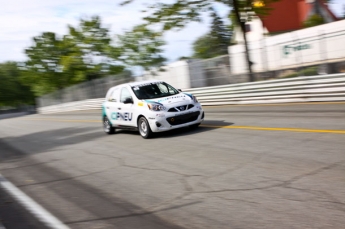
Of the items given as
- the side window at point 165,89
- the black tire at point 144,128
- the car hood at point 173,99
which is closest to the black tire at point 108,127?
the black tire at point 144,128

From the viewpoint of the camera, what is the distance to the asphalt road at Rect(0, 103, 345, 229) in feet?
16.3

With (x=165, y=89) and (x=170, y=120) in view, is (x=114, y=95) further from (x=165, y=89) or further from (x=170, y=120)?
(x=170, y=120)

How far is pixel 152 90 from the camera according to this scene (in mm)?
12711

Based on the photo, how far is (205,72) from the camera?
909 inches

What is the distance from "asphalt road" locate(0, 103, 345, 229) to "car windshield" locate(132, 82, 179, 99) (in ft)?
3.93

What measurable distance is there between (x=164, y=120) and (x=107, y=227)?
654cm

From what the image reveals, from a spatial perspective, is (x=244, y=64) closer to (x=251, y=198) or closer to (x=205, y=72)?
(x=205, y=72)

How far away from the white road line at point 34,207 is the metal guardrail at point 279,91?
10844 mm

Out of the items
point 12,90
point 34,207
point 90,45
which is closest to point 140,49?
A: point 90,45

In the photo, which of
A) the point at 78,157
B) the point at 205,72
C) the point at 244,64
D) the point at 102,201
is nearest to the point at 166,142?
the point at 78,157

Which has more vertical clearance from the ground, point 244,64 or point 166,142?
point 244,64

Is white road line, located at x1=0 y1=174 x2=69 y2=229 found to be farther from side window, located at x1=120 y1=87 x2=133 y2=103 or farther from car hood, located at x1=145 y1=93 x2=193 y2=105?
side window, located at x1=120 y1=87 x2=133 y2=103

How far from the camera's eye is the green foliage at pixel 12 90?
95250 mm

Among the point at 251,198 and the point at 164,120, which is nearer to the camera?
the point at 251,198
